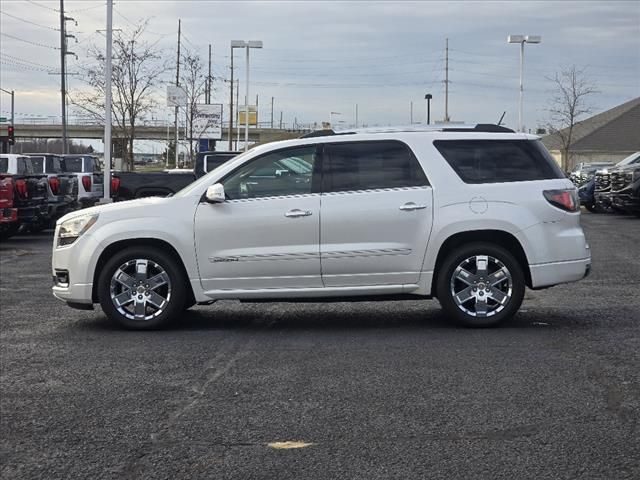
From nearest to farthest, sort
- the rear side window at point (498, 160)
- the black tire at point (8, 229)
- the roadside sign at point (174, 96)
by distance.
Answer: the rear side window at point (498, 160) < the black tire at point (8, 229) < the roadside sign at point (174, 96)

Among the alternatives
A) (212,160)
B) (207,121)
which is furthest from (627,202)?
(207,121)

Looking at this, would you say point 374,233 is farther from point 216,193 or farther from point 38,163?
point 38,163

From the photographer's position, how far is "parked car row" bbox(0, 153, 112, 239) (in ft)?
57.1

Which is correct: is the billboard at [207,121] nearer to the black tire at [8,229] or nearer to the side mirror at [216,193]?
the black tire at [8,229]

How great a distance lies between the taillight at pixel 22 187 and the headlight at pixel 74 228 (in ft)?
32.6

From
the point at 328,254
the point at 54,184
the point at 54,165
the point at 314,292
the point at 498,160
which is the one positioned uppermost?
the point at 54,165

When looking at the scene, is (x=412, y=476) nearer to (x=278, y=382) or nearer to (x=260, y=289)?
(x=278, y=382)

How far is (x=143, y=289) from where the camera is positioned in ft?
27.1

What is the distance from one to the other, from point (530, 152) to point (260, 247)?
277 centimetres

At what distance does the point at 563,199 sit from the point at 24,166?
1831 cm

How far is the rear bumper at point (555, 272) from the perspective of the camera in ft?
26.4

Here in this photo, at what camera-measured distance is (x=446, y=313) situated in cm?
816

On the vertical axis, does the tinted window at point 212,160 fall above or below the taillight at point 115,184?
above

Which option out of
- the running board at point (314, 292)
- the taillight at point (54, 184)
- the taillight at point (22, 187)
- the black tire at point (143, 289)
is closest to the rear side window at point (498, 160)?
the running board at point (314, 292)
